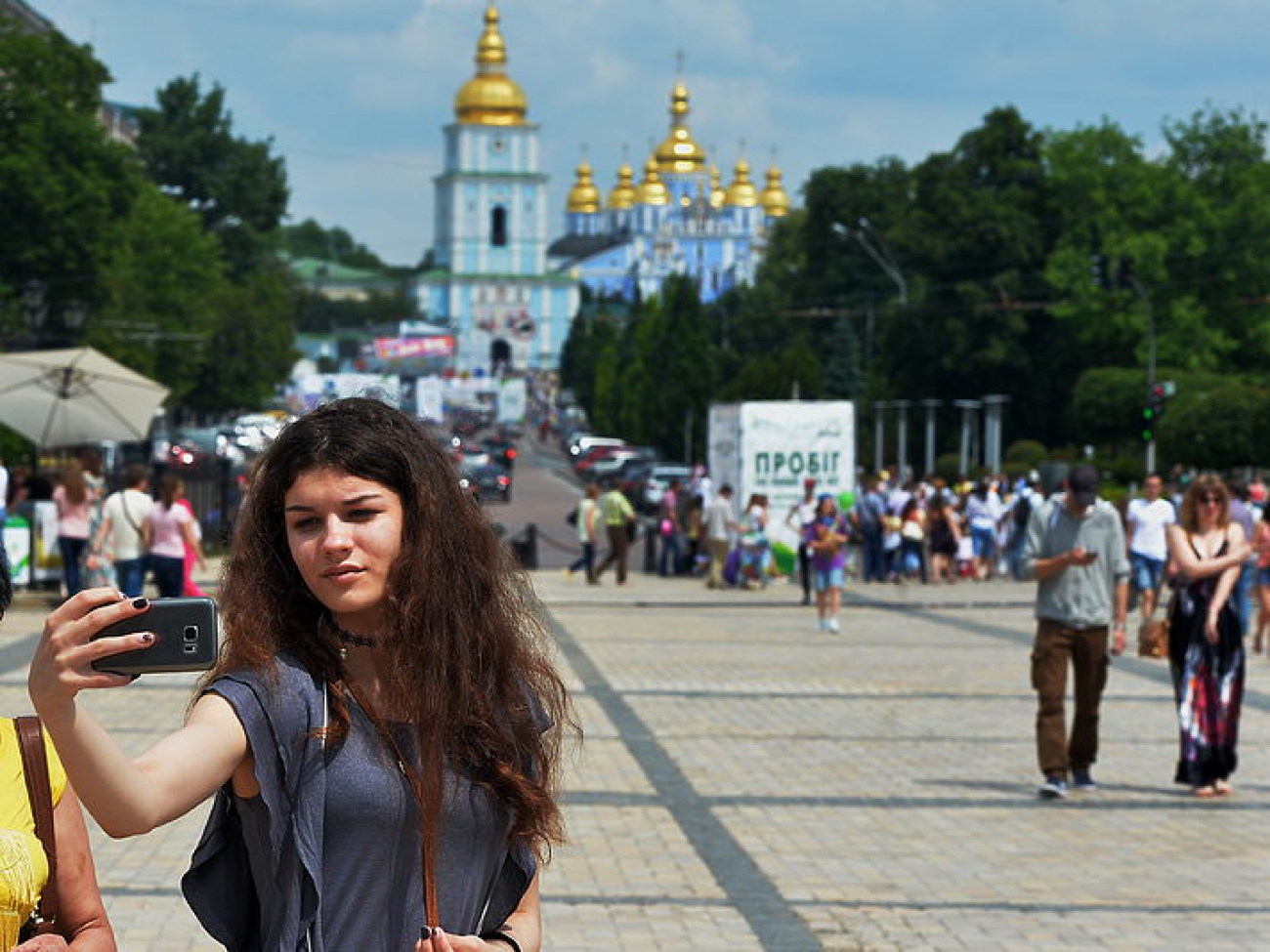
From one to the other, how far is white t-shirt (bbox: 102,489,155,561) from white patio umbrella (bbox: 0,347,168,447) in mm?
5714

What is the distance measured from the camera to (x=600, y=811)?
10922 millimetres

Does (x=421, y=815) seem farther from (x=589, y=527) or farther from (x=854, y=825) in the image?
(x=589, y=527)

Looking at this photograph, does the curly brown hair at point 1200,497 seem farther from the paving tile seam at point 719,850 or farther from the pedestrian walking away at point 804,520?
the pedestrian walking away at point 804,520

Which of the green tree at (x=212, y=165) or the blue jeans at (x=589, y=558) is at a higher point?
the green tree at (x=212, y=165)

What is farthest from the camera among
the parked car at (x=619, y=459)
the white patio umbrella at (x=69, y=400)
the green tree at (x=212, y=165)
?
the green tree at (x=212, y=165)

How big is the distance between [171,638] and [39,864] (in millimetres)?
636

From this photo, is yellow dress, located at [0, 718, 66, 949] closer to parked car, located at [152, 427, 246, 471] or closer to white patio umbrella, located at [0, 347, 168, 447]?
white patio umbrella, located at [0, 347, 168, 447]

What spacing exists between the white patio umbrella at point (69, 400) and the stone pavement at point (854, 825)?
281 inches

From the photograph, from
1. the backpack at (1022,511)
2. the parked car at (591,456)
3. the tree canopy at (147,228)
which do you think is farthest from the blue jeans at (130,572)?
the parked car at (591,456)

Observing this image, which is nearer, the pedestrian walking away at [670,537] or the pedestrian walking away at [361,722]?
the pedestrian walking away at [361,722]

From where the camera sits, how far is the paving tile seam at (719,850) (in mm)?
8156

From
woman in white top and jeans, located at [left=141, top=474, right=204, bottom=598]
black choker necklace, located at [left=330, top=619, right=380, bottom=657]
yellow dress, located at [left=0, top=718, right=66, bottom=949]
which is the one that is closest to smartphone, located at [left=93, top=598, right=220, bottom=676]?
black choker necklace, located at [left=330, top=619, right=380, bottom=657]

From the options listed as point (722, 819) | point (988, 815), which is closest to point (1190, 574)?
point (988, 815)

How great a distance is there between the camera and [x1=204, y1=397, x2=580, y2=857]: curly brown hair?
Result: 3242mm
